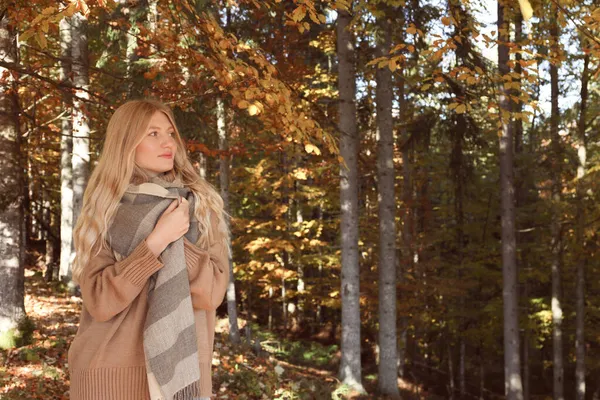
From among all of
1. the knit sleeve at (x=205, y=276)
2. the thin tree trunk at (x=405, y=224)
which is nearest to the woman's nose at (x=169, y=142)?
the knit sleeve at (x=205, y=276)

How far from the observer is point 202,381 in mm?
2844

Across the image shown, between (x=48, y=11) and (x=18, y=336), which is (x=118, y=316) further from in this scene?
(x=18, y=336)

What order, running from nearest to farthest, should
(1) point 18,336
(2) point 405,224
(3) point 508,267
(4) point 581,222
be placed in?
(1) point 18,336
(3) point 508,267
(4) point 581,222
(2) point 405,224

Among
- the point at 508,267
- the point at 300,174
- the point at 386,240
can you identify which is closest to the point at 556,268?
the point at 508,267

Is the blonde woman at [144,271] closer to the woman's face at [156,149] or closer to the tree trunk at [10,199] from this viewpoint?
the woman's face at [156,149]

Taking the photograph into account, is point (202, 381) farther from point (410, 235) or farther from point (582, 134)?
point (410, 235)

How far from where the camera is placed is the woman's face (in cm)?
292

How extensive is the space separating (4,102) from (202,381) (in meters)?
5.39

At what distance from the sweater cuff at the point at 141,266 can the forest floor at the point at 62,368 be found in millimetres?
4084

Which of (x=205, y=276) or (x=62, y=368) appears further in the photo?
(x=62, y=368)

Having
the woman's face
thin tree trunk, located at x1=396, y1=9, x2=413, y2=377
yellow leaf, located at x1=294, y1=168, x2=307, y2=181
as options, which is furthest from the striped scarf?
thin tree trunk, located at x1=396, y1=9, x2=413, y2=377

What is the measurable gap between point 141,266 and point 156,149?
0.59 m

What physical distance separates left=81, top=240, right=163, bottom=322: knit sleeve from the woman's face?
42 centimetres

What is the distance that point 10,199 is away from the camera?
6.96m
